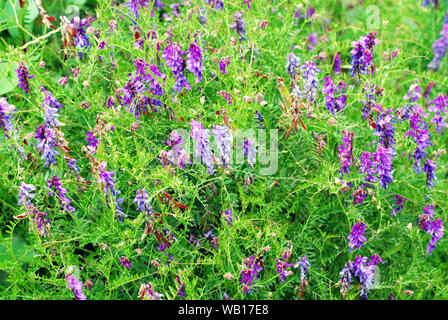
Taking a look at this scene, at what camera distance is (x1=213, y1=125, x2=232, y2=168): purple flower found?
5.62 feet

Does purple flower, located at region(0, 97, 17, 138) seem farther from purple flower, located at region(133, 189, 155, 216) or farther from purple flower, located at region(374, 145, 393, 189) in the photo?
purple flower, located at region(374, 145, 393, 189)

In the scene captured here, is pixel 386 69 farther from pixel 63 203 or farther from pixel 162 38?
pixel 63 203

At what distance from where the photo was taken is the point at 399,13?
3.51 metres

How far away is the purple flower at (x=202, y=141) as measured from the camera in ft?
5.60

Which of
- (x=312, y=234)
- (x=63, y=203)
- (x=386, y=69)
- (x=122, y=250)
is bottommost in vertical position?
(x=312, y=234)

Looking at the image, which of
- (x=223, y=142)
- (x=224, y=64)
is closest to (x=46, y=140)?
(x=223, y=142)

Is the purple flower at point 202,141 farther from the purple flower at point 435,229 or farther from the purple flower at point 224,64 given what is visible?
the purple flower at point 435,229

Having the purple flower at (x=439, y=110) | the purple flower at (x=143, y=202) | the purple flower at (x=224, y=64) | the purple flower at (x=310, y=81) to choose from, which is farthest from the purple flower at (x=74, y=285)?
the purple flower at (x=439, y=110)

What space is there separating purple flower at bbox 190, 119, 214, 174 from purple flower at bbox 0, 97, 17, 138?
2.31ft

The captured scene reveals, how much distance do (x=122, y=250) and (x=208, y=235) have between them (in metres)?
0.35

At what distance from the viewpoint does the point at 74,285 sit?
5.40 feet

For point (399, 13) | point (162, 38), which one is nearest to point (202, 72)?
point (162, 38)

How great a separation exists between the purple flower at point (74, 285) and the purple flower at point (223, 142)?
64 cm

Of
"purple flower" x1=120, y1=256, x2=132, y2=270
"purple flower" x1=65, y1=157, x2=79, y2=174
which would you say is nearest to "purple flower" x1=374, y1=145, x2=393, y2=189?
"purple flower" x1=120, y1=256, x2=132, y2=270
